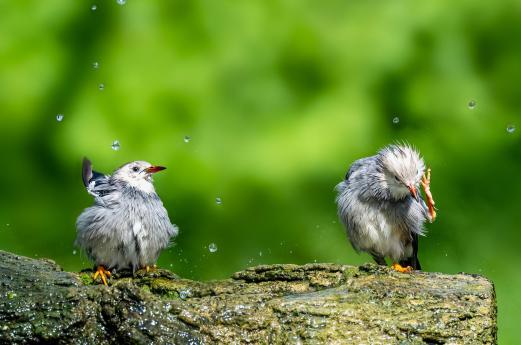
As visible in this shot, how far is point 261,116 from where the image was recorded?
7469 millimetres

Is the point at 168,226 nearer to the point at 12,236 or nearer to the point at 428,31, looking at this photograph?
the point at 12,236

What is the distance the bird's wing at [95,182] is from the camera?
20.8 ft

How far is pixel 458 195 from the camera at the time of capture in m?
7.48

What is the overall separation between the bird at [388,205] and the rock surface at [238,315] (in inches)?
59.2

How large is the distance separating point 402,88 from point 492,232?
4.16 feet

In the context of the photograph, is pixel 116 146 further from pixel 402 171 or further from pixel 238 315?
pixel 238 315

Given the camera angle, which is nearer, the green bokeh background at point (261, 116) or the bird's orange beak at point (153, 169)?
the bird's orange beak at point (153, 169)

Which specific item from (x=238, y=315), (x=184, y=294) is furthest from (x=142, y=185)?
(x=238, y=315)

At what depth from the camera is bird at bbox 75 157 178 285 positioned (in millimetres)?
6074

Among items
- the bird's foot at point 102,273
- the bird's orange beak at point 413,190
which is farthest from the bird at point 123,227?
the bird's orange beak at point 413,190

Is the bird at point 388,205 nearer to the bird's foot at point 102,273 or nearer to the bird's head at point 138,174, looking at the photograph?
the bird's head at point 138,174

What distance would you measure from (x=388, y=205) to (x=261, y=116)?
1.44m

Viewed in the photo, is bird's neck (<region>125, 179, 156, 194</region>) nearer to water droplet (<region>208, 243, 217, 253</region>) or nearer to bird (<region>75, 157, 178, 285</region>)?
bird (<region>75, 157, 178, 285</region>)

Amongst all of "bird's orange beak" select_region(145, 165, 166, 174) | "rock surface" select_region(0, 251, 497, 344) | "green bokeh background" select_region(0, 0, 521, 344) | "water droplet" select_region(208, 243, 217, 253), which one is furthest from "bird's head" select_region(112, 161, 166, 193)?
"rock surface" select_region(0, 251, 497, 344)
